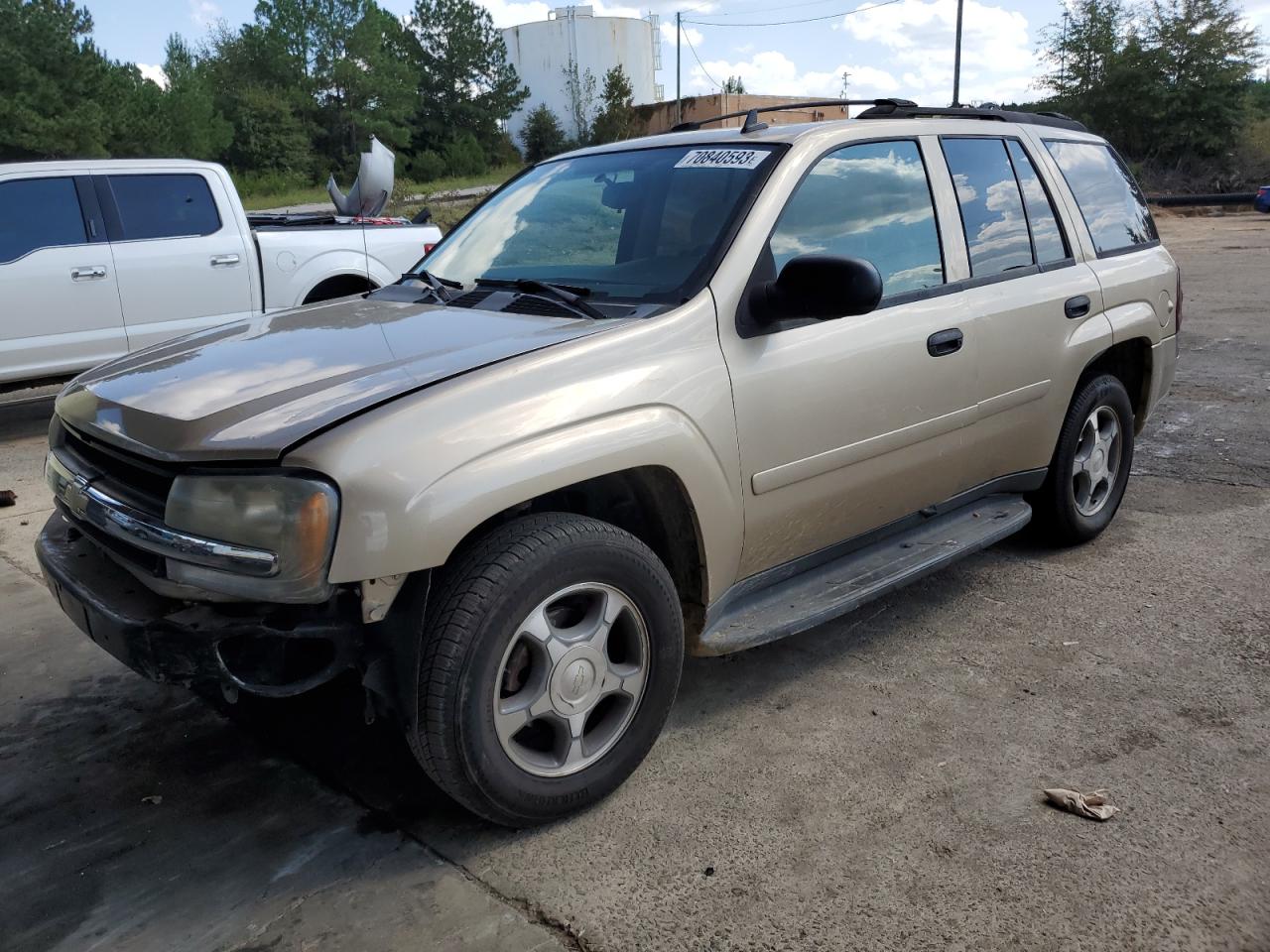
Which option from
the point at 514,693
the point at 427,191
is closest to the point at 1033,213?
the point at 514,693

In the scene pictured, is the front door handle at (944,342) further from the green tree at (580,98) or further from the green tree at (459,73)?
the green tree at (459,73)

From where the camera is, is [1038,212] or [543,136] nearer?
[1038,212]

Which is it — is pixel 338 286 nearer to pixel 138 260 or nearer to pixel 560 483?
pixel 138 260

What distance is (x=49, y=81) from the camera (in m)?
40.5

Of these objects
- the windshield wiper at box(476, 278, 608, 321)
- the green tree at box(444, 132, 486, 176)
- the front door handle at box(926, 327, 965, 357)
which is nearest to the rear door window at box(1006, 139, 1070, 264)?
the front door handle at box(926, 327, 965, 357)

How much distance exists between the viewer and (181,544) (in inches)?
93.1

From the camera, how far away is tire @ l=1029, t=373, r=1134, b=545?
14.2ft

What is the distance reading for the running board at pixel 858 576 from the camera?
120 inches

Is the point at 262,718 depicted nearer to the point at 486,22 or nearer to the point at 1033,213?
the point at 1033,213

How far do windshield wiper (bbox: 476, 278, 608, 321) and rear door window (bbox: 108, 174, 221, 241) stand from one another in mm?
5307

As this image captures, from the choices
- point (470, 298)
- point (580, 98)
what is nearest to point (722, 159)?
point (470, 298)

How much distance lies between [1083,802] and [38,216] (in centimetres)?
738

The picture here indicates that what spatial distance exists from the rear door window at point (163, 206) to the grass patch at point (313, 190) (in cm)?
1943

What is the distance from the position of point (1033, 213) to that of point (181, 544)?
3361 mm
